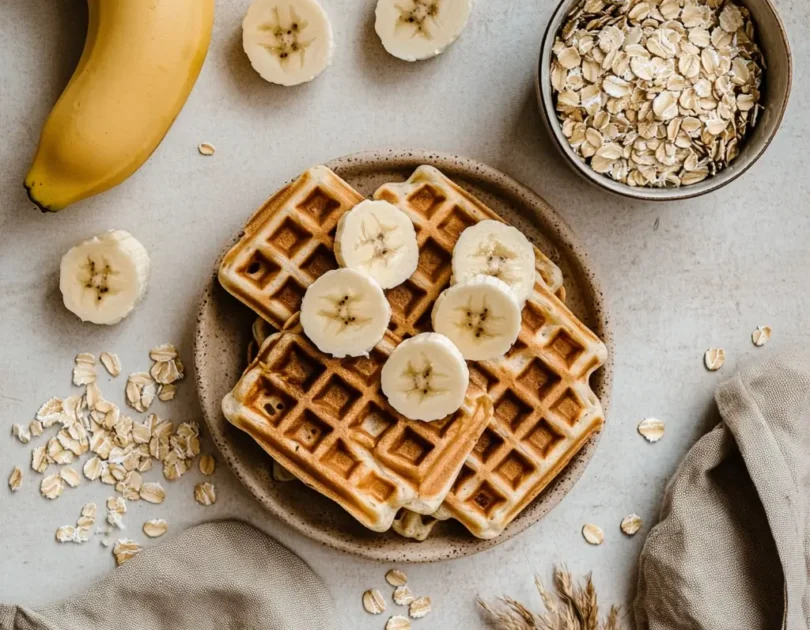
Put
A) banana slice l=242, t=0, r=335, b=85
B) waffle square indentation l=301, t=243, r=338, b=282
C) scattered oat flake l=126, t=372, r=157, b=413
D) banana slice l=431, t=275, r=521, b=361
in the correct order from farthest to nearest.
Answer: scattered oat flake l=126, t=372, r=157, b=413
banana slice l=242, t=0, r=335, b=85
waffle square indentation l=301, t=243, r=338, b=282
banana slice l=431, t=275, r=521, b=361

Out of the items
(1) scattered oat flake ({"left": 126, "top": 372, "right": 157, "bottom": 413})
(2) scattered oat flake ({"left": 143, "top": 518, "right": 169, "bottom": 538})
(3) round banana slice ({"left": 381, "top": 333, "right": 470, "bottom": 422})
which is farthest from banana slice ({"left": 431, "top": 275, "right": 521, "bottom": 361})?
(2) scattered oat flake ({"left": 143, "top": 518, "right": 169, "bottom": 538})

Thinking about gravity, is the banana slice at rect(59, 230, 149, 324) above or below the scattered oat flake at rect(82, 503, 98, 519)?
above

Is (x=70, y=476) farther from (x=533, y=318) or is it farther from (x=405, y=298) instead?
(x=533, y=318)

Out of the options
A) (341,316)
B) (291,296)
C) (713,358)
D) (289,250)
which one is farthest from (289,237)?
(713,358)

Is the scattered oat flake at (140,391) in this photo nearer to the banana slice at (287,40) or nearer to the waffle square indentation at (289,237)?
the waffle square indentation at (289,237)

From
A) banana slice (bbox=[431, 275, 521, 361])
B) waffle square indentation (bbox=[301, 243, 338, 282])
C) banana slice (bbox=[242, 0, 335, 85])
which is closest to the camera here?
banana slice (bbox=[431, 275, 521, 361])

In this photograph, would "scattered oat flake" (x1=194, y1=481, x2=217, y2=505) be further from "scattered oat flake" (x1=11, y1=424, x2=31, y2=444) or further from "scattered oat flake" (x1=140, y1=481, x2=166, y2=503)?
"scattered oat flake" (x1=11, y1=424, x2=31, y2=444)

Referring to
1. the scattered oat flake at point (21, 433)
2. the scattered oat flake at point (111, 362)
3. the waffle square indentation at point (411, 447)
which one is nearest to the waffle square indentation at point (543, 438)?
the waffle square indentation at point (411, 447)
